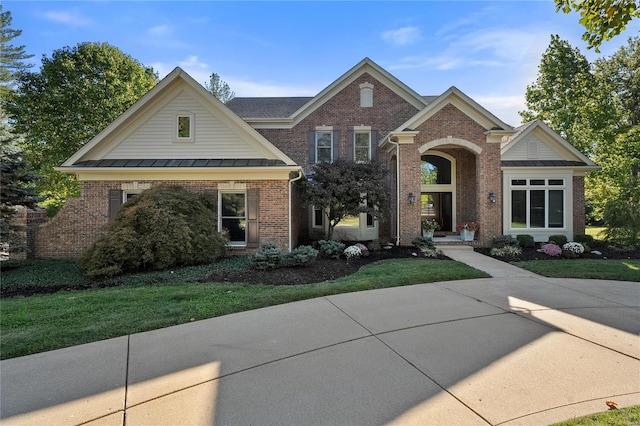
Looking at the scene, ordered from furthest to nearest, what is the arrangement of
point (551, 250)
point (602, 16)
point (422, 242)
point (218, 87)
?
point (218, 87) < point (422, 242) < point (551, 250) < point (602, 16)

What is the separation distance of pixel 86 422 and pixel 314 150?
1433 centimetres

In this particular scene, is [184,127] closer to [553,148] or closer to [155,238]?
[155,238]

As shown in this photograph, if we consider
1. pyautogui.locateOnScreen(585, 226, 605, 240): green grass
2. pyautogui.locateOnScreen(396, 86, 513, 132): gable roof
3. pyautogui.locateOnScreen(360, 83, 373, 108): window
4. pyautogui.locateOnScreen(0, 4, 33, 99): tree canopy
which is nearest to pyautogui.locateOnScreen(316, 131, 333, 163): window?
pyautogui.locateOnScreen(360, 83, 373, 108): window

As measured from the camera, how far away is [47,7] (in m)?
7.86

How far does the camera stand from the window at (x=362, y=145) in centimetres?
1580

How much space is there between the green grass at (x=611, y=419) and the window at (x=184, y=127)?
39.4ft

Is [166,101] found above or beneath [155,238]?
above

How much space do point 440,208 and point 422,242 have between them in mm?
4860

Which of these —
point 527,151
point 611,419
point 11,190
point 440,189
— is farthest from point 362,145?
point 611,419

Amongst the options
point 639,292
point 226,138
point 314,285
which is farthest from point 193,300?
point 639,292

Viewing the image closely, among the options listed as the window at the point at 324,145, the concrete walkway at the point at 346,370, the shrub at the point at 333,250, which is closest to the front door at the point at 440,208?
the window at the point at 324,145

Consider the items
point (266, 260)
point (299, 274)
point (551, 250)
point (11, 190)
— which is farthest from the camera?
point (551, 250)

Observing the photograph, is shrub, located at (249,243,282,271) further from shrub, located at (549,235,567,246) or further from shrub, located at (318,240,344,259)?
shrub, located at (549,235,567,246)

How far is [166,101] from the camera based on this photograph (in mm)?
11508
